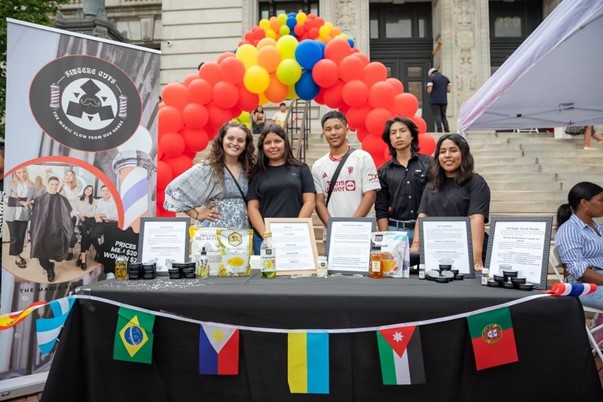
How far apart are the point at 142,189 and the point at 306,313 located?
2197 mm

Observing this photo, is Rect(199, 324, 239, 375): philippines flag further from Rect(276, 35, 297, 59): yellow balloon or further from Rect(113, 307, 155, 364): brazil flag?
Rect(276, 35, 297, 59): yellow balloon

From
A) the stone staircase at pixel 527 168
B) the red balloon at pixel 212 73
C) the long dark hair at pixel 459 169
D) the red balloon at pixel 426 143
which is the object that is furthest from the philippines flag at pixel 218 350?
the red balloon at pixel 212 73

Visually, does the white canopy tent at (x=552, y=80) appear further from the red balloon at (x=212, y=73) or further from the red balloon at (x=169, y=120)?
the red balloon at (x=169, y=120)

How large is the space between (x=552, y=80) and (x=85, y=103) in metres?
4.51

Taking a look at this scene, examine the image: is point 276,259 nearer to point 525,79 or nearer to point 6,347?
point 6,347

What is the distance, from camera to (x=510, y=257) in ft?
7.29

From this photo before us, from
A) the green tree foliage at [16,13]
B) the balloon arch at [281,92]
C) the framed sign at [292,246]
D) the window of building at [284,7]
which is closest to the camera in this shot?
the framed sign at [292,246]

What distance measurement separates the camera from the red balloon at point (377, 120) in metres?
5.69

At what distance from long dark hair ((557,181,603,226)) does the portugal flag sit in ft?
7.32

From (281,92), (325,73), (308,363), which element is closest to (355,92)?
(325,73)

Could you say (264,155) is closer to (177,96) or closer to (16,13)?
(177,96)

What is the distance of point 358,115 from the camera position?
19.5ft

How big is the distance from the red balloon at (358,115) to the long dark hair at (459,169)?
2967 mm

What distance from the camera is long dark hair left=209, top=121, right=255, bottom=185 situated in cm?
331
